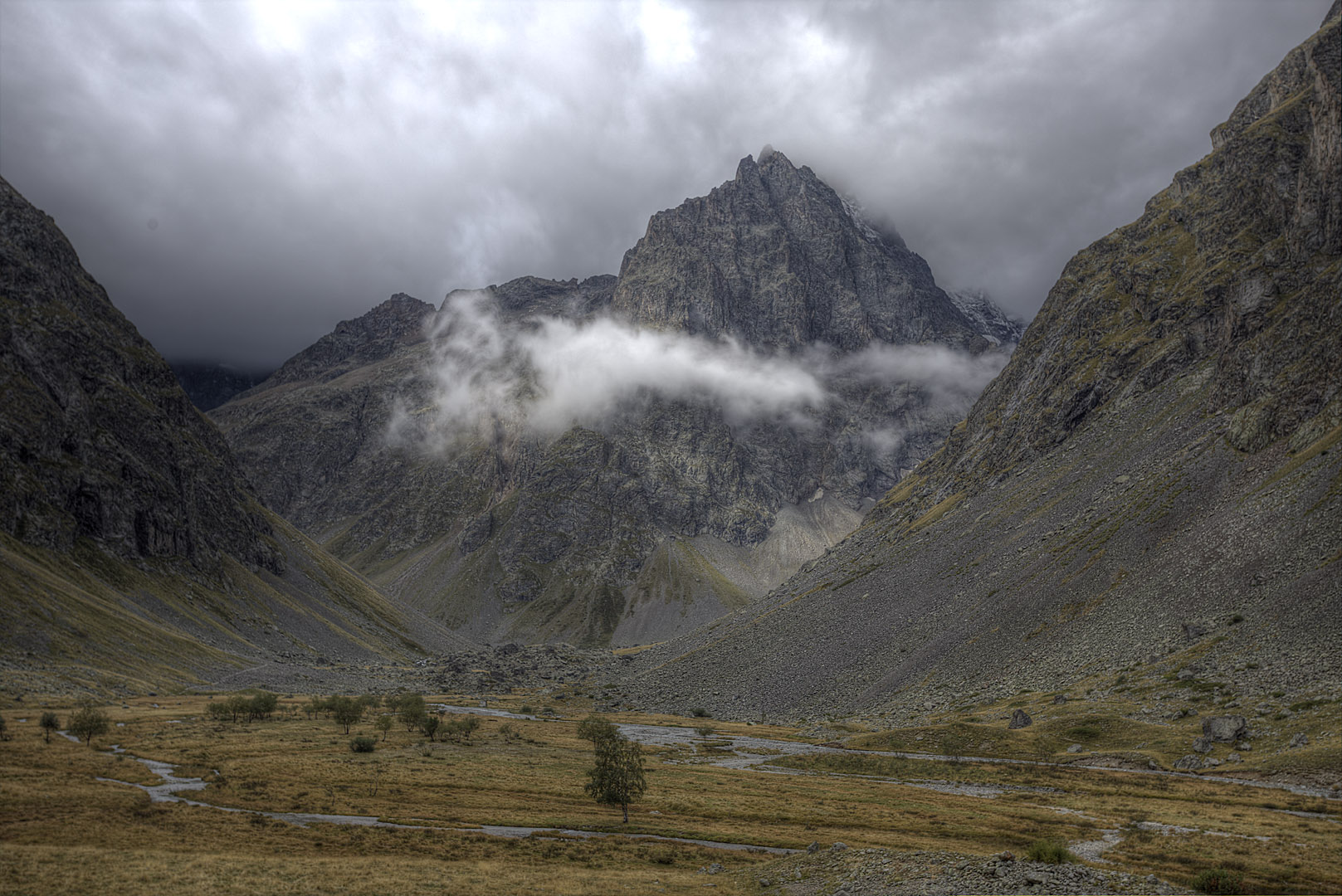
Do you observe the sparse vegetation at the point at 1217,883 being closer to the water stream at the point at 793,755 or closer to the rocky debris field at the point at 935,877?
the rocky debris field at the point at 935,877

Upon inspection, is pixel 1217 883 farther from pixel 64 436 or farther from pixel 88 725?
pixel 64 436

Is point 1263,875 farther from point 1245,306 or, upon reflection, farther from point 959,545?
point 1245,306

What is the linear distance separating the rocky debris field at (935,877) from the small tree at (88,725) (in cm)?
6541

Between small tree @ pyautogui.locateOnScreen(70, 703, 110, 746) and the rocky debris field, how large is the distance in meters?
65.4

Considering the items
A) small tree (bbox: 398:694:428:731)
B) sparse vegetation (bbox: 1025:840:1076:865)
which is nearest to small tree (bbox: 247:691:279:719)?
small tree (bbox: 398:694:428:731)

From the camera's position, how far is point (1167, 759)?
61.1 metres

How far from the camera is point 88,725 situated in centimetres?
6619

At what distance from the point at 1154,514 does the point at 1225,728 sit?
54784 millimetres

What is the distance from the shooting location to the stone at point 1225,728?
59719mm

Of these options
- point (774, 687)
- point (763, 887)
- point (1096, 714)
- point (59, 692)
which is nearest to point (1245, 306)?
point (1096, 714)

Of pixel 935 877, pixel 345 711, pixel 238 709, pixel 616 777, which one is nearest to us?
pixel 935 877

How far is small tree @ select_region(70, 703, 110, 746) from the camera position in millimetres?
65938

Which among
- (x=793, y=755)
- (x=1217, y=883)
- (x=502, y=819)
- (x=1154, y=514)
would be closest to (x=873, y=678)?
(x=793, y=755)

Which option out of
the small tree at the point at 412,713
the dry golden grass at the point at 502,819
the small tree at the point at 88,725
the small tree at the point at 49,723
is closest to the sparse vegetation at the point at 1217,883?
the dry golden grass at the point at 502,819
